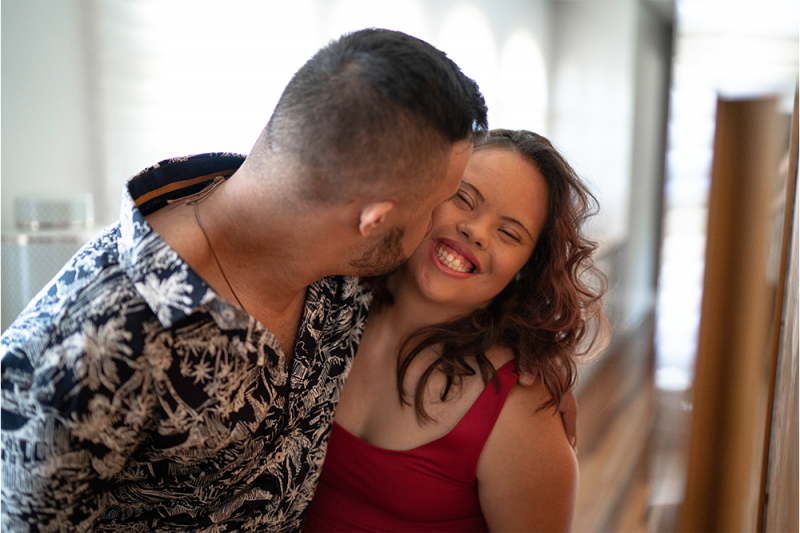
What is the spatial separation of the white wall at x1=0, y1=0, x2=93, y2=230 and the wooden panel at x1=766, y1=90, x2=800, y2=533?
6.58 feet

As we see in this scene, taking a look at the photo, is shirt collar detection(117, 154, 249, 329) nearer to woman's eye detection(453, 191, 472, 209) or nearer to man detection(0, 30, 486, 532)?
man detection(0, 30, 486, 532)

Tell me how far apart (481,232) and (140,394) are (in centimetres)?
70

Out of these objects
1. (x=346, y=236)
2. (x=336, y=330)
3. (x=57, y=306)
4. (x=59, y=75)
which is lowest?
(x=336, y=330)

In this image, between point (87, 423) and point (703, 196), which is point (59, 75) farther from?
point (703, 196)

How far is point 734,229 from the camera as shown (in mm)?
555

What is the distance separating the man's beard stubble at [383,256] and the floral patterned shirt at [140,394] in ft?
0.63

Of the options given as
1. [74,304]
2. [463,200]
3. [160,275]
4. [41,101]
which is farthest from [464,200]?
[41,101]

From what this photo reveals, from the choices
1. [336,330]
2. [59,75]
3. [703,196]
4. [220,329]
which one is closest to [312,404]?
[336,330]

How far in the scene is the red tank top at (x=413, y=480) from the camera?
1.19 metres

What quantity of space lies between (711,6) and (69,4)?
6.68 ft

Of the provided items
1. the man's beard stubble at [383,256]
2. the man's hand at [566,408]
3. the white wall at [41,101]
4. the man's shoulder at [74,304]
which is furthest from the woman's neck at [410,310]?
the white wall at [41,101]

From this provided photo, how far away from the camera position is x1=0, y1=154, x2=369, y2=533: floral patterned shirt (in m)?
0.77

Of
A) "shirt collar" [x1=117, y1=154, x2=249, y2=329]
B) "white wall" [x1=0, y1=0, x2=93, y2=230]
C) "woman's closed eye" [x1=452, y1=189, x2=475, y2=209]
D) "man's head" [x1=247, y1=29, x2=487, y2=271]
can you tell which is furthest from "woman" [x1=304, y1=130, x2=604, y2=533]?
"white wall" [x1=0, y1=0, x2=93, y2=230]

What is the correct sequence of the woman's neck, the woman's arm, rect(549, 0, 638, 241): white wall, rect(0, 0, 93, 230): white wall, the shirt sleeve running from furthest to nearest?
rect(549, 0, 638, 241): white wall
rect(0, 0, 93, 230): white wall
the woman's neck
the woman's arm
the shirt sleeve
